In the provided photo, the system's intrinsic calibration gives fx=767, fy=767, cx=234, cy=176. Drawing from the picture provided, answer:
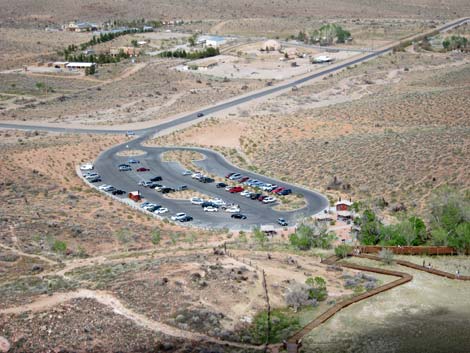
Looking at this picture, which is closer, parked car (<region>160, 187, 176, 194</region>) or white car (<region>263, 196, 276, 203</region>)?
white car (<region>263, 196, 276, 203</region>)

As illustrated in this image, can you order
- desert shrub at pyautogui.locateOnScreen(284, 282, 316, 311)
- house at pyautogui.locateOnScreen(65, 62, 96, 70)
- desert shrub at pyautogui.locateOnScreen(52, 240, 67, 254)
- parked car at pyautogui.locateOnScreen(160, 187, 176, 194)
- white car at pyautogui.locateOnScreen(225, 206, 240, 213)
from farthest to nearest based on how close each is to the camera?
house at pyautogui.locateOnScreen(65, 62, 96, 70), parked car at pyautogui.locateOnScreen(160, 187, 176, 194), white car at pyautogui.locateOnScreen(225, 206, 240, 213), desert shrub at pyautogui.locateOnScreen(52, 240, 67, 254), desert shrub at pyautogui.locateOnScreen(284, 282, 316, 311)

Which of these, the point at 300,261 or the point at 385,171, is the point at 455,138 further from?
the point at 300,261

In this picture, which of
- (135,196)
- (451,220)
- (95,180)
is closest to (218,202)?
(135,196)

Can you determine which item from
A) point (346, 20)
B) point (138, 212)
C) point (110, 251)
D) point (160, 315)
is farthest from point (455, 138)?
point (346, 20)

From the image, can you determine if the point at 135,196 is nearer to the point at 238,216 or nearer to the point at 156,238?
the point at 238,216

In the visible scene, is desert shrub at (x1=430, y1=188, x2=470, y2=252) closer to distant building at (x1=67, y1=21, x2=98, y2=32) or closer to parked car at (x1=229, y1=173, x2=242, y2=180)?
parked car at (x1=229, y1=173, x2=242, y2=180)

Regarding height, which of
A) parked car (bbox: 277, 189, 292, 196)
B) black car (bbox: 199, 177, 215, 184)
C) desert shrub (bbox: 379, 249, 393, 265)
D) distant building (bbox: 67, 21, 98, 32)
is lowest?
black car (bbox: 199, 177, 215, 184)

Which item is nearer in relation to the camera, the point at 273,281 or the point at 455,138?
the point at 273,281

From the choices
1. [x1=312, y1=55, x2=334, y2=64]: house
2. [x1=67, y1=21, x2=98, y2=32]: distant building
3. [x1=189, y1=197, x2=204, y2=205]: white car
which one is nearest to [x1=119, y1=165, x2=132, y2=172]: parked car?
[x1=189, y1=197, x2=204, y2=205]: white car
